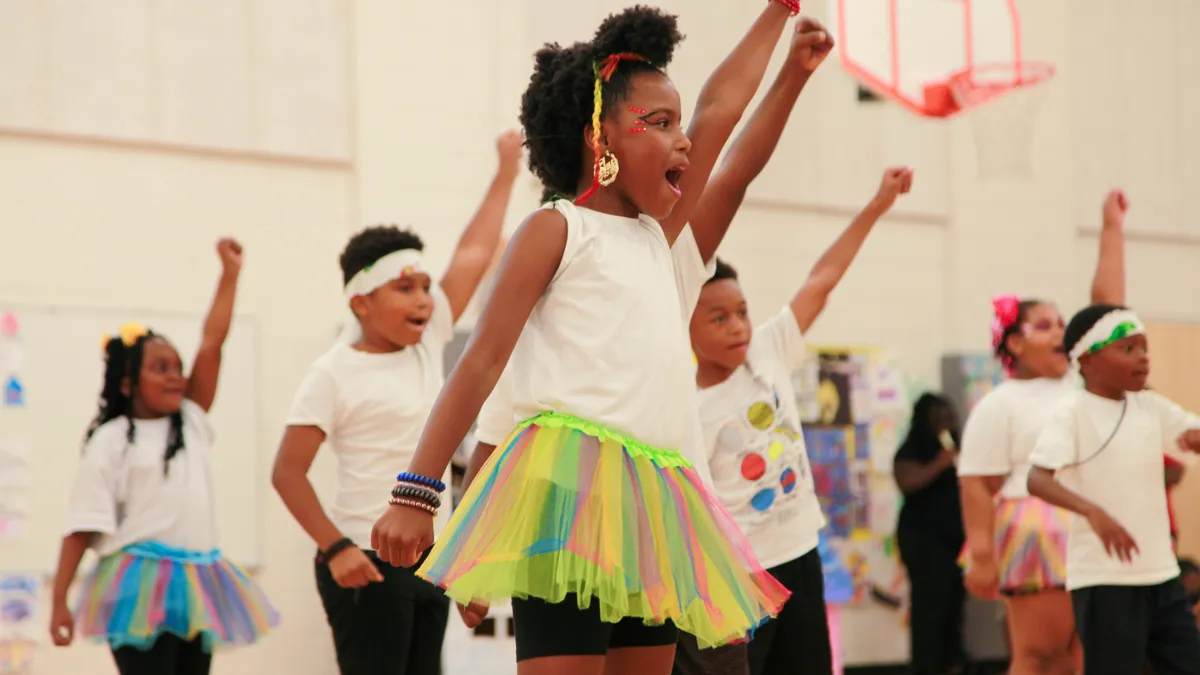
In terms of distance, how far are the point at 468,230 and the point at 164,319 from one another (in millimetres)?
3012

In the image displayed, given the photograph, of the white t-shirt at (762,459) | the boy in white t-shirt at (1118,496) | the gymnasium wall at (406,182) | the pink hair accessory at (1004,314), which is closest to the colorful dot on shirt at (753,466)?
the white t-shirt at (762,459)

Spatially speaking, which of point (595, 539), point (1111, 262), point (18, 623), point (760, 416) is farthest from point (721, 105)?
point (18, 623)

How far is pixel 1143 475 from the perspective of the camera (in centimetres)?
417

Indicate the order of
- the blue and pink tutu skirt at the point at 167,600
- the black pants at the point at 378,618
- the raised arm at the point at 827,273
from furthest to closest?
1. the blue and pink tutu skirt at the point at 167,600
2. the raised arm at the point at 827,273
3. the black pants at the point at 378,618

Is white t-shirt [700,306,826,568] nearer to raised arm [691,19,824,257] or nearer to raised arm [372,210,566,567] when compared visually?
raised arm [691,19,824,257]

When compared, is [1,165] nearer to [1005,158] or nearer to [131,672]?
[131,672]

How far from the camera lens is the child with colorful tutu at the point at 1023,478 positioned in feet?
15.6

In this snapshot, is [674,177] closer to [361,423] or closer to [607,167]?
[607,167]

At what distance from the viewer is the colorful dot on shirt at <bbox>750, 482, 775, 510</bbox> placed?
3.64 metres

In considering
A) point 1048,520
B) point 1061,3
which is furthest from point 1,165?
point 1061,3

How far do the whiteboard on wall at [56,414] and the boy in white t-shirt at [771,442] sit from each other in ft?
11.7

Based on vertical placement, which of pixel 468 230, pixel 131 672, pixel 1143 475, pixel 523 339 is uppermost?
pixel 468 230

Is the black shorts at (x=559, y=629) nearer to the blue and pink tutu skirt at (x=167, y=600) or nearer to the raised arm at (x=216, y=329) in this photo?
the blue and pink tutu skirt at (x=167, y=600)

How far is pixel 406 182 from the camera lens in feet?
23.9
